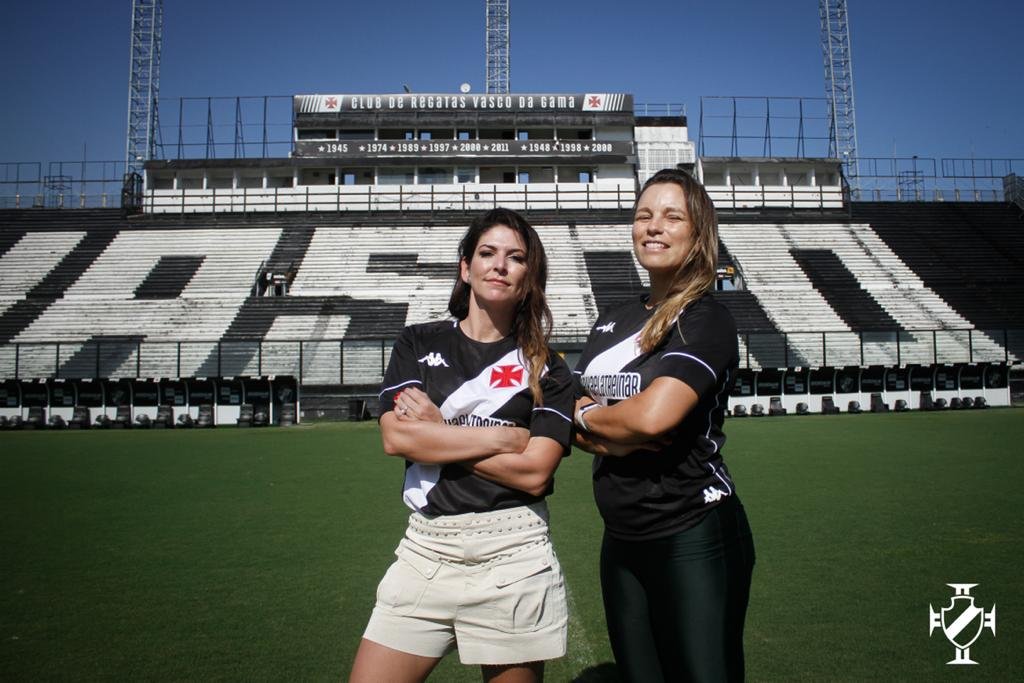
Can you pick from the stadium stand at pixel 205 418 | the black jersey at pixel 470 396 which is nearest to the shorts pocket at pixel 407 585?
the black jersey at pixel 470 396

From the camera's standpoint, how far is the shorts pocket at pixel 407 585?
7.57 ft

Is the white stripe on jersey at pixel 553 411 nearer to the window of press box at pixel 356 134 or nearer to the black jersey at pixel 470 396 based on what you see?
the black jersey at pixel 470 396

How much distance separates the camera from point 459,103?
41469 millimetres

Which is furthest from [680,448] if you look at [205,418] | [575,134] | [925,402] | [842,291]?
[575,134]

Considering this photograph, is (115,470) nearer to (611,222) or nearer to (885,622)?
(885,622)

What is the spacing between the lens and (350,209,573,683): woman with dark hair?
2.28m

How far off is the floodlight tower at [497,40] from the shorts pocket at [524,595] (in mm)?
52266

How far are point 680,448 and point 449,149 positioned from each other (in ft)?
Answer: 131

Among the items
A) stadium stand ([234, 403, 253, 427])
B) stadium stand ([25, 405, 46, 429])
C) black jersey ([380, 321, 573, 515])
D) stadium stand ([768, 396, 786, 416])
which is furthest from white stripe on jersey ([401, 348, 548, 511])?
stadium stand ([25, 405, 46, 429])

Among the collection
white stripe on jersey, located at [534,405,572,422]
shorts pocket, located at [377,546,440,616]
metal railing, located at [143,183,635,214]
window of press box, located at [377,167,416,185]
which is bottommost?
shorts pocket, located at [377,546,440,616]

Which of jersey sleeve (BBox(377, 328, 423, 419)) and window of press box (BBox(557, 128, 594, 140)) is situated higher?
window of press box (BBox(557, 128, 594, 140))

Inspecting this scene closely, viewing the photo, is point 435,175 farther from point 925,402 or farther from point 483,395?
point 483,395

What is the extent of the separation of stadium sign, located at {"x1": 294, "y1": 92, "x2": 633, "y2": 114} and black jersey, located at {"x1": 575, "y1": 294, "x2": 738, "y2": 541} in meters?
41.1

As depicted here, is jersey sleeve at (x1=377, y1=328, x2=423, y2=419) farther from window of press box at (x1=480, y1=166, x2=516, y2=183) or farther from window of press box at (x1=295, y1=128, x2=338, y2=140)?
window of press box at (x1=295, y1=128, x2=338, y2=140)
